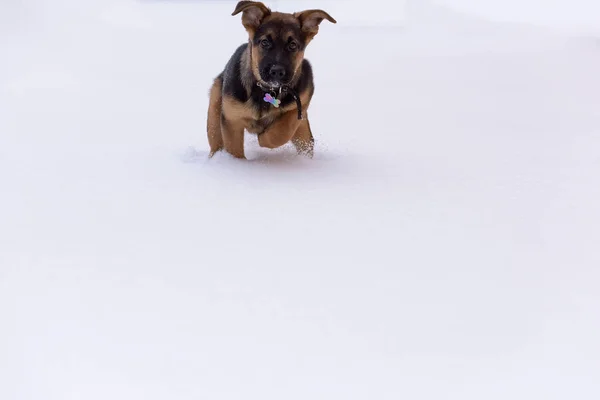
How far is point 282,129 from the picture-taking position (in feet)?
17.7

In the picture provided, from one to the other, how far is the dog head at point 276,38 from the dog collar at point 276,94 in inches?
2.6

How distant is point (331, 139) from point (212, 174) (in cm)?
173

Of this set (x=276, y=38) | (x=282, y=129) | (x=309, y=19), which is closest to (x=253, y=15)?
(x=276, y=38)

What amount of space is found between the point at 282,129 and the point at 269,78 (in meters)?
0.46

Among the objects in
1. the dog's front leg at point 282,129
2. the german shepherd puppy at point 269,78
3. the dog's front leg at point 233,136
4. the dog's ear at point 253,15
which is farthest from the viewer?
the dog's front leg at point 233,136

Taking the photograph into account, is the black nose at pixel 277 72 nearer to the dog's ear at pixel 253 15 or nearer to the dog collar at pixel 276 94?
the dog collar at pixel 276 94

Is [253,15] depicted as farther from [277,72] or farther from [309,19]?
[277,72]

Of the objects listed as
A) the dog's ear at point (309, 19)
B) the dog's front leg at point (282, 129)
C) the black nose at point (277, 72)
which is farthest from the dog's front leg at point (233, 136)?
the dog's ear at point (309, 19)

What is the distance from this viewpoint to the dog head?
16.6 ft

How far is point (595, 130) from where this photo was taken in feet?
21.6

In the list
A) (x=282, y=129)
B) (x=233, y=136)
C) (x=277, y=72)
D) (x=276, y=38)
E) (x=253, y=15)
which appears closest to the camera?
(x=277, y=72)

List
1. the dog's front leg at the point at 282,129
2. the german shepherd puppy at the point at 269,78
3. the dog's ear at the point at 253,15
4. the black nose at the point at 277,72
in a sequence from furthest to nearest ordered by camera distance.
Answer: the dog's front leg at the point at 282,129 → the dog's ear at the point at 253,15 → the german shepherd puppy at the point at 269,78 → the black nose at the point at 277,72

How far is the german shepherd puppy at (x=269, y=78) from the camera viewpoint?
512 cm

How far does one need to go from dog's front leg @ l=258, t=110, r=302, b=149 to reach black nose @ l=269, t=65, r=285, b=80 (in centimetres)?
39
